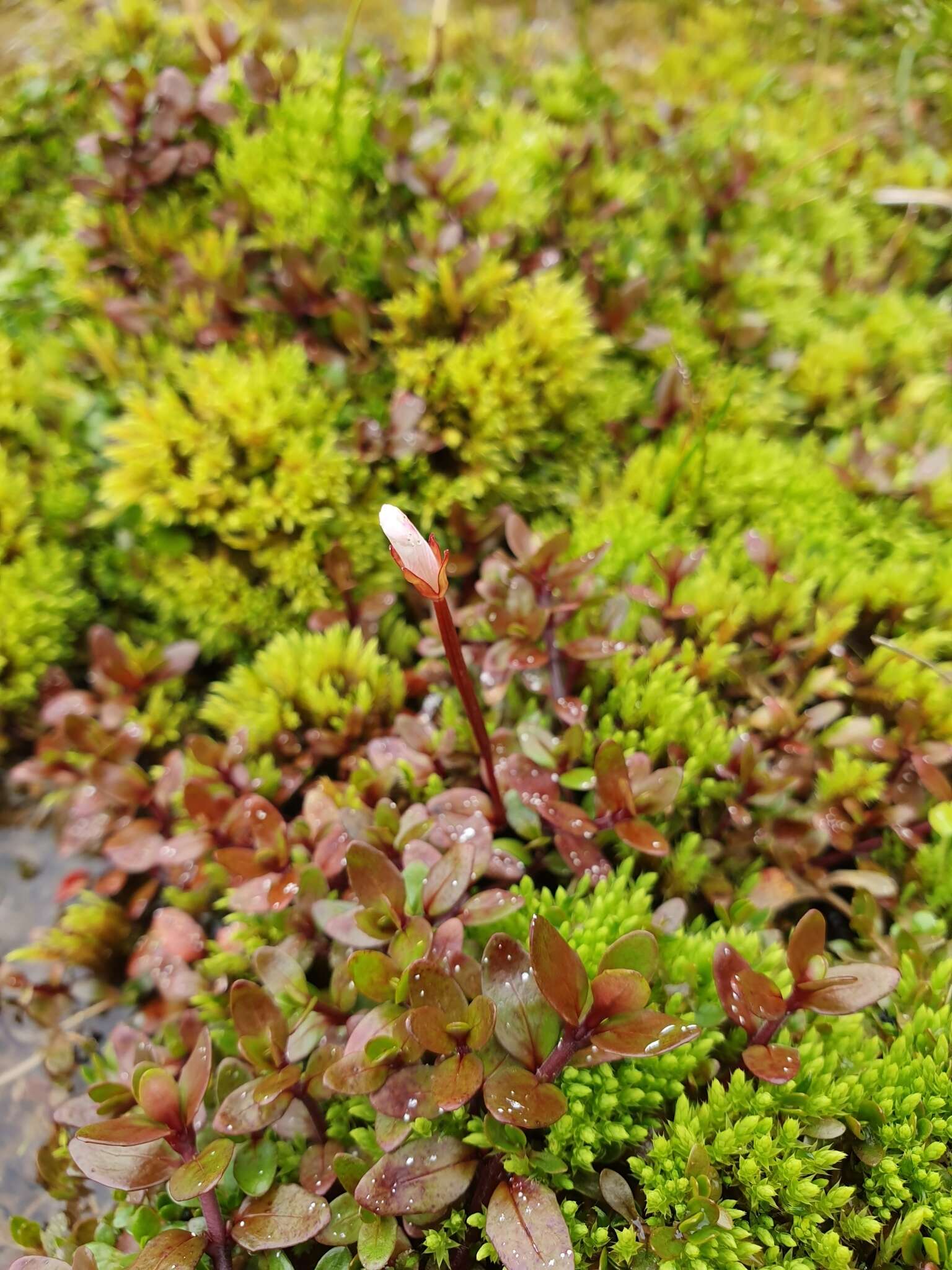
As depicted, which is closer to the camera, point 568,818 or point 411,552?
point 411,552

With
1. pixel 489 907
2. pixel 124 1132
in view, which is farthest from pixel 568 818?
pixel 124 1132

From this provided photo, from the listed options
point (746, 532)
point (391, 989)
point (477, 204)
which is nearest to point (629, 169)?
point (477, 204)

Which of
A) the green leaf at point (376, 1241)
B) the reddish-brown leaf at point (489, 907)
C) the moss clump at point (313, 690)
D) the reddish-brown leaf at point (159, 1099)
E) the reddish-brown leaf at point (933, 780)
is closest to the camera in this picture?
the green leaf at point (376, 1241)

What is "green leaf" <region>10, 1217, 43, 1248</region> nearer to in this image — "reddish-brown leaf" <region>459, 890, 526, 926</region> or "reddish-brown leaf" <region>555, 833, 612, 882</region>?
"reddish-brown leaf" <region>459, 890, 526, 926</region>

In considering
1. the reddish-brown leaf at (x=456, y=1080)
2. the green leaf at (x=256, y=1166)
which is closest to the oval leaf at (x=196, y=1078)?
the green leaf at (x=256, y=1166)

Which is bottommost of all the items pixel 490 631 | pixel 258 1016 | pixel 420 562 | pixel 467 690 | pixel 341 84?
pixel 258 1016

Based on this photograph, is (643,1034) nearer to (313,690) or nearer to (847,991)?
Answer: (847,991)

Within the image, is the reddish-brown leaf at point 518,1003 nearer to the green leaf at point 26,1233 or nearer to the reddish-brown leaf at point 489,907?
the reddish-brown leaf at point 489,907
